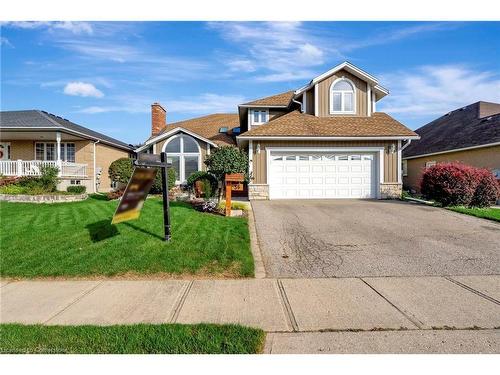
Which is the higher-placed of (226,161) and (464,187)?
(226,161)

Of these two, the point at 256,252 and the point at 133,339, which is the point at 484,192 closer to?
the point at 256,252

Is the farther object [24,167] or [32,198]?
[24,167]

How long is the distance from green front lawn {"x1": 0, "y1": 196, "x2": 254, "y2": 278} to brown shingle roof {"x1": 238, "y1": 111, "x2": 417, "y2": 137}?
688 centimetres

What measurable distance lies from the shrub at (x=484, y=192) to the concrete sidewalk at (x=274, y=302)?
9012 millimetres

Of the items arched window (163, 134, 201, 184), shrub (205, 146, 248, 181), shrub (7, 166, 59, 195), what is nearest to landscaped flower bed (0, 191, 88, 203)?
shrub (7, 166, 59, 195)

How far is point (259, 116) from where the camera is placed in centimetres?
2062

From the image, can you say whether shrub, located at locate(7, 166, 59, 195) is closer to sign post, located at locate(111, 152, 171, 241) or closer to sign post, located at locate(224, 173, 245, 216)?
sign post, located at locate(224, 173, 245, 216)

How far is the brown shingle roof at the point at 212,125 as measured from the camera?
22.5 meters

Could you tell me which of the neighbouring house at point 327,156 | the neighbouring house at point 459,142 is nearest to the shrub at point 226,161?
the neighbouring house at point 327,156

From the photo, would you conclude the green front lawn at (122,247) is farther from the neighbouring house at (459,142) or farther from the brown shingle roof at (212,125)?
the neighbouring house at (459,142)

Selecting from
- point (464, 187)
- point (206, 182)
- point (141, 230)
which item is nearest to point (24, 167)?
point (206, 182)

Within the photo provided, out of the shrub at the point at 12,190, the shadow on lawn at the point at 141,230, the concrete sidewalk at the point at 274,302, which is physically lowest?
the concrete sidewalk at the point at 274,302

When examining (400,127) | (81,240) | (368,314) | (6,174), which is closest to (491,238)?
(368,314)

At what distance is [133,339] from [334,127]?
1433cm
